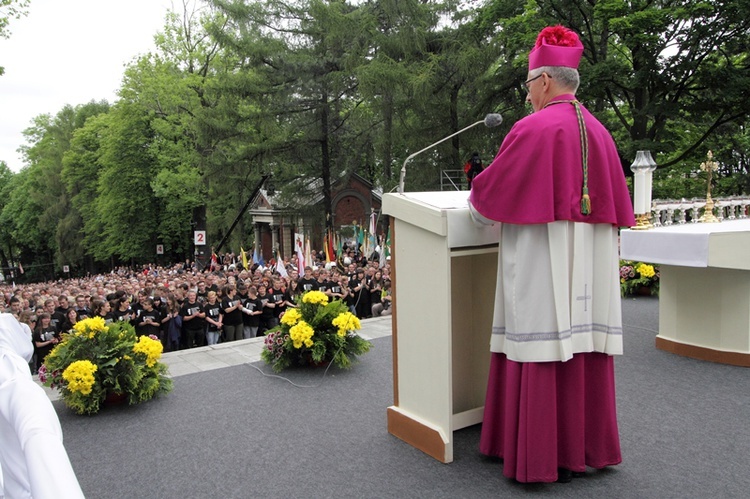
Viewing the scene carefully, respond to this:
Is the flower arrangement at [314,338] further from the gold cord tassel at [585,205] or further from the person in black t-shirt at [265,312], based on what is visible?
the person in black t-shirt at [265,312]

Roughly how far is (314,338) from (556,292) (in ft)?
Result: 11.0

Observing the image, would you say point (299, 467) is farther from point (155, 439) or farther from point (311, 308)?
point (311, 308)

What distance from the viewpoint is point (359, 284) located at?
45.6 ft

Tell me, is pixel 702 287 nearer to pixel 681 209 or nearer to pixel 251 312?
pixel 681 209

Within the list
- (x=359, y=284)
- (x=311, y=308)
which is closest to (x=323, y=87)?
(x=359, y=284)

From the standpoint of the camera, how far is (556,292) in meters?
3.07

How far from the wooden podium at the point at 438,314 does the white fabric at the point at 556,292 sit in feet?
0.84

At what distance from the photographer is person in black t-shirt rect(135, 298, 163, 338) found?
395 inches

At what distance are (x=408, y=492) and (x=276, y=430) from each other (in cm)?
143

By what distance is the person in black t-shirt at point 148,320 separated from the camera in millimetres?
10042

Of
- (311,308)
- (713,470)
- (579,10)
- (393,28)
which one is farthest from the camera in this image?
(393,28)

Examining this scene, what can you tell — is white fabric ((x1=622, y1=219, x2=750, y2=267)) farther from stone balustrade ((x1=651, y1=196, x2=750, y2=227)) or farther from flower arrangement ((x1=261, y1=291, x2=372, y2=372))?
flower arrangement ((x1=261, y1=291, x2=372, y2=372))

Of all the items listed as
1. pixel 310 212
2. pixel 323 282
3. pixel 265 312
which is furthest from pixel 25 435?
pixel 310 212

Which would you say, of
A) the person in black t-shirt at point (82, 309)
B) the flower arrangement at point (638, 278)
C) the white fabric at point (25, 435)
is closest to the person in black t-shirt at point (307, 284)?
the person in black t-shirt at point (82, 309)
